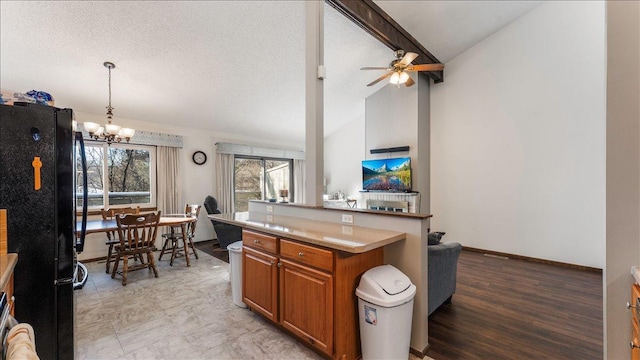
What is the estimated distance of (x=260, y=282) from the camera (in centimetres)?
235

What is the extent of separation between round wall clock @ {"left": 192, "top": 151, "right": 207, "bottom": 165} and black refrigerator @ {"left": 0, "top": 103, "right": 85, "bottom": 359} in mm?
4124

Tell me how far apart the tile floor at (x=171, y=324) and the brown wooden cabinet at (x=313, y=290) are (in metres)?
0.23

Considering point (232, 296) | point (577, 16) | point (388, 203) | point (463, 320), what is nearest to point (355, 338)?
point (463, 320)

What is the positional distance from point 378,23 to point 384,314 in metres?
3.62

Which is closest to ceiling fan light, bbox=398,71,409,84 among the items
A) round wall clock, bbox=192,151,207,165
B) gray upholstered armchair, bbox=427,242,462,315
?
gray upholstered armchair, bbox=427,242,462,315

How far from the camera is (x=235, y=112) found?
199 inches


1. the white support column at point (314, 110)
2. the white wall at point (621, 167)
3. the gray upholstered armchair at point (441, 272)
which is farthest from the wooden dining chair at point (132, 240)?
the white wall at point (621, 167)

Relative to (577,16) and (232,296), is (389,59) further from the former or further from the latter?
(232,296)

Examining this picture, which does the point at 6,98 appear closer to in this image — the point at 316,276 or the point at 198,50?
the point at 316,276

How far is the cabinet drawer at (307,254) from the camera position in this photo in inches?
69.9

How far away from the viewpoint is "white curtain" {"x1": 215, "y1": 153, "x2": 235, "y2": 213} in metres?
5.73

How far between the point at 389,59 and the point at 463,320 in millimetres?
4269

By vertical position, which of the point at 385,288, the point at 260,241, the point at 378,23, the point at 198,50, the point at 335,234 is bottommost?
the point at 385,288

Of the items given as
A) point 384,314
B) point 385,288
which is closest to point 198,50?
point 385,288
